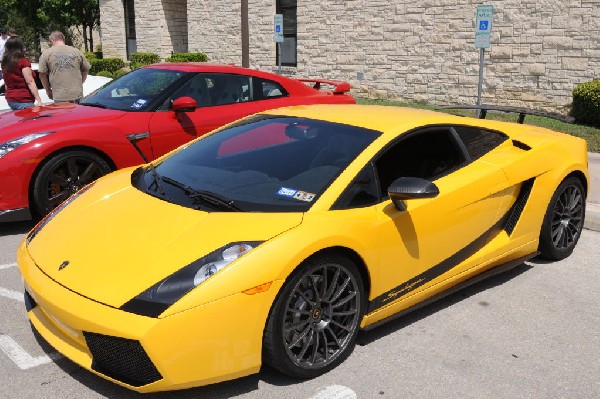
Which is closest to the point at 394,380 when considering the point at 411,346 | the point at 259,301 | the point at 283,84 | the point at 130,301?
the point at 411,346

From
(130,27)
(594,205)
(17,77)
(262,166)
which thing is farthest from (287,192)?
(130,27)

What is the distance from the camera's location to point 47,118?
5.95 metres

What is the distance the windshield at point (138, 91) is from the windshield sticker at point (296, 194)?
10.7ft

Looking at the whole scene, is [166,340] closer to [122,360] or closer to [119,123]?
[122,360]

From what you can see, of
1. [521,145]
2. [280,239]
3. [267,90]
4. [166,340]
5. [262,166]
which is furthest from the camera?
[267,90]

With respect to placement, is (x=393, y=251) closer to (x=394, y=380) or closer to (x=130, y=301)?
(x=394, y=380)

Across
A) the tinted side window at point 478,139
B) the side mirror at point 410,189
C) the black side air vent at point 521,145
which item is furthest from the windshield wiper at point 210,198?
the black side air vent at point 521,145

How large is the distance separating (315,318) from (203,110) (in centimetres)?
384

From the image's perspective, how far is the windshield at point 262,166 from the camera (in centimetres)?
343

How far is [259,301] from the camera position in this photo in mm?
2895

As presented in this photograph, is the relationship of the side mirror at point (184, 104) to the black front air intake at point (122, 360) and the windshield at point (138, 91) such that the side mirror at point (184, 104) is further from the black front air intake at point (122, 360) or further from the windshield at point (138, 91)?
the black front air intake at point (122, 360)

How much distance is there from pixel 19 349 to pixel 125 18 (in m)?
24.2

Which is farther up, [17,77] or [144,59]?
[17,77]

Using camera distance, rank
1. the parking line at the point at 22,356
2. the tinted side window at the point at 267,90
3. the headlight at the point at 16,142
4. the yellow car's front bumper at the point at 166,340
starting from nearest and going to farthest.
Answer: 1. the yellow car's front bumper at the point at 166,340
2. the parking line at the point at 22,356
3. the headlight at the point at 16,142
4. the tinted side window at the point at 267,90
